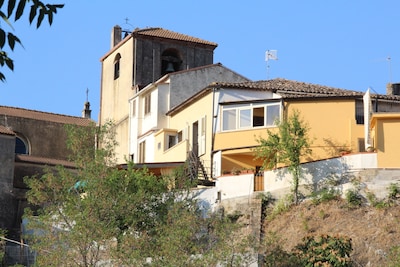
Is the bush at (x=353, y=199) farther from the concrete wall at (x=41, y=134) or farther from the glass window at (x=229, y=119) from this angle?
the concrete wall at (x=41, y=134)

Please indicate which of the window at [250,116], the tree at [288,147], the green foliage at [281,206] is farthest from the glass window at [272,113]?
the green foliage at [281,206]

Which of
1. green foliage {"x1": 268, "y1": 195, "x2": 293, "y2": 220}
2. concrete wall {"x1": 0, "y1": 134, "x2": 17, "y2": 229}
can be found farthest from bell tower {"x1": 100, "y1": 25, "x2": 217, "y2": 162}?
green foliage {"x1": 268, "y1": 195, "x2": 293, "y2": 220}

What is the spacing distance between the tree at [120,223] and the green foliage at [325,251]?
236cm

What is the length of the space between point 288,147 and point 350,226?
486cm

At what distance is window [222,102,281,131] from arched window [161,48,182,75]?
1455 centimetres

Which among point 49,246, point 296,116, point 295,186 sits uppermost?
point 296,116

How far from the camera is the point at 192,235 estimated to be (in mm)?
31734

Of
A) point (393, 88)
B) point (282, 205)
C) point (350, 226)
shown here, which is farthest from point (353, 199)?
point (393, 88)

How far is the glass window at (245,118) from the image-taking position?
46.5 m

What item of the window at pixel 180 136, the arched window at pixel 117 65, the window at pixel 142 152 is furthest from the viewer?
A: the arched window at pixel 117 65

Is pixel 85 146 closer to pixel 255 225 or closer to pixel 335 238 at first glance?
pixel 255 225

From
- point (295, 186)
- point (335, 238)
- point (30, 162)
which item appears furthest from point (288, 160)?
point (30, 162)

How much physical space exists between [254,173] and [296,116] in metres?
3.07

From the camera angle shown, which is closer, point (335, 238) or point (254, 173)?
point (335, 238)
